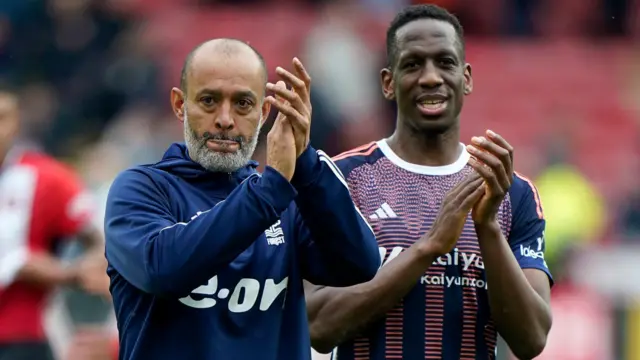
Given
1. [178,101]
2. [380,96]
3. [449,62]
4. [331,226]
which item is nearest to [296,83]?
[331,226]

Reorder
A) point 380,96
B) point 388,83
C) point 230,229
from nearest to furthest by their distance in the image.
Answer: point 230,229 < point 388,83 < point 380,96

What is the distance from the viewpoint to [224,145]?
14.7 feet

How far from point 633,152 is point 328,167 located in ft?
42.3

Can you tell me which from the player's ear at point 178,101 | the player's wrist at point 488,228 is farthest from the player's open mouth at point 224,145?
the player's wrist at point 488,228

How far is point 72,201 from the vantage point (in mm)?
8234

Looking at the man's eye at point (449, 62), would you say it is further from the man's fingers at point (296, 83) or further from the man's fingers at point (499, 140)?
the man's fingers at point (296, 83)

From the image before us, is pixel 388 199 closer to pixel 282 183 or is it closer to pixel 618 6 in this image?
pixel 282 183

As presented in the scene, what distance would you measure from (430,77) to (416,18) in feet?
1.01

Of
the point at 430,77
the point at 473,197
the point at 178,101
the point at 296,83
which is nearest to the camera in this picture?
the point at 296,83

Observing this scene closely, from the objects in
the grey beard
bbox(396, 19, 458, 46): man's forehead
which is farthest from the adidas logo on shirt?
the grey beard

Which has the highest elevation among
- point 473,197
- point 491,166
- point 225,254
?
point 491,166

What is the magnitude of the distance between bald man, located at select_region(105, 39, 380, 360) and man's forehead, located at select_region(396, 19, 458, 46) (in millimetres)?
932

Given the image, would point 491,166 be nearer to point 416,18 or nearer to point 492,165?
point 492,165

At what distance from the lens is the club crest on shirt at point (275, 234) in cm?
451
